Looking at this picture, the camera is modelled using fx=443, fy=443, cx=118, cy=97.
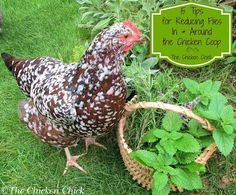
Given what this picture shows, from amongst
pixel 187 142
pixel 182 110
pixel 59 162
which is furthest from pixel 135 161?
pixel 59 162

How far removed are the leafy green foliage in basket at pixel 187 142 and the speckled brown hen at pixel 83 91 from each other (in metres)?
0.28

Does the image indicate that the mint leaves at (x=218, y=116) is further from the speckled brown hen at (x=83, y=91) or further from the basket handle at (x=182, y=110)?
the speckled brown hen at (x=83, y=91)

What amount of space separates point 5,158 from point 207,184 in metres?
1.37

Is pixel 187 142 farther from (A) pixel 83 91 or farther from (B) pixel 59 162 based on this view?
(B) pixel 59 162

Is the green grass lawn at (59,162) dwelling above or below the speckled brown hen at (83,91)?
below

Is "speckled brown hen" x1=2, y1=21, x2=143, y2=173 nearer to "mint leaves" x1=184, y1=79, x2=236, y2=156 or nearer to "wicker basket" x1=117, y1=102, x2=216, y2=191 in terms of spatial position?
"wicker basket" x1=117, y1=102, x2=216, y2=191

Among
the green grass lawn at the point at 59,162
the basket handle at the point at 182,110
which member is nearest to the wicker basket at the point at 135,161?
the basket handle at the point at 182,110

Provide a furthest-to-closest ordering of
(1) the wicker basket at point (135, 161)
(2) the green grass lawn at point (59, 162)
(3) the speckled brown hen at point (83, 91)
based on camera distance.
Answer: (2) the green grass lawn at point (59, 162) → (1) the wicker basket at point (135, 161) → (3) the speckled brown hen at point (83, 91)

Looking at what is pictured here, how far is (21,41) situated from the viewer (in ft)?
13.9

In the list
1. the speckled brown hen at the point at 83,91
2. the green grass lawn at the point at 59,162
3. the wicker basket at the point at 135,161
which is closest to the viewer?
the speckled brown hen at the point at 83,91

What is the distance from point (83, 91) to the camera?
2.37m

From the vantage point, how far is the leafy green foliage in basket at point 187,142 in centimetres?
233

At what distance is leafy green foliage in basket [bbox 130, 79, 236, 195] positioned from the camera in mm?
2326

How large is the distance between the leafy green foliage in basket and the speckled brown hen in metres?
0.28
